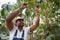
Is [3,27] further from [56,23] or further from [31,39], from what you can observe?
[56,23]

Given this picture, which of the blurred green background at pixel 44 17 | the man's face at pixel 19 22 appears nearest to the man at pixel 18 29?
the man's face at pixel 19 22

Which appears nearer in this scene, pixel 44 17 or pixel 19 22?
pixel 19 22

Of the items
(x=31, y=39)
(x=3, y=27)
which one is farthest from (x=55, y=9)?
(x=3, y=27)

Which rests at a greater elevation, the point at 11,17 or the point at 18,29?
the point at 11,17

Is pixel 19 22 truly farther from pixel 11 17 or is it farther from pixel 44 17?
pixel 44 17

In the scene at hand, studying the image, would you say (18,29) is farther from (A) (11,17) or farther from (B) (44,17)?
(B) (44,17)

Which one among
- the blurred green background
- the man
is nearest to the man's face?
the man

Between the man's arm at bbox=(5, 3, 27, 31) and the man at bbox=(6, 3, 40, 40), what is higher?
the man's arm at bbox=(5, 3, 27, 31)

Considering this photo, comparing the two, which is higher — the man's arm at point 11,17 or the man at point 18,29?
the man's arm at point 11,17

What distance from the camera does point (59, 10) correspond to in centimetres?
241

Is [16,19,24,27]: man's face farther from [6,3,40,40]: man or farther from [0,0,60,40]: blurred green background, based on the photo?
[0,0,60,40]: blurred green background

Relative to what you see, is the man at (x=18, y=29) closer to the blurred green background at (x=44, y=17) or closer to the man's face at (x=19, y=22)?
the man's face at (x=19, y=22)

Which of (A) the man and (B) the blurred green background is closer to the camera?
(A) the man

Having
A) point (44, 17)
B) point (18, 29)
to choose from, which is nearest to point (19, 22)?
point (18, 29)
